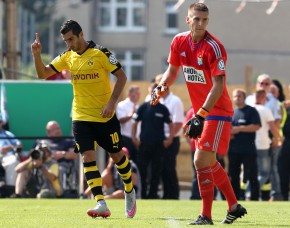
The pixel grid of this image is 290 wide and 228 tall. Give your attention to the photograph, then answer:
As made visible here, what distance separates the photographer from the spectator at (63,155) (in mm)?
19094

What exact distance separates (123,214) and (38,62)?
205cm

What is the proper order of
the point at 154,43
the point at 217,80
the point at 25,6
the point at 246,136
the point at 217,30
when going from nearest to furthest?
1. the point at 217,80
2. the point at 246,136
3. the point at 217,30
4. the point at 154,43
5. the point at 25,6

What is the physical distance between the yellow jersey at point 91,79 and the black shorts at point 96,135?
2.6 inches

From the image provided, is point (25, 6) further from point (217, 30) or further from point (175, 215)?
point (175, 215)

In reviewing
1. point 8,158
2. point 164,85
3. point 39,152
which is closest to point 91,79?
point 164,85

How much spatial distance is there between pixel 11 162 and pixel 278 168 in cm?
443

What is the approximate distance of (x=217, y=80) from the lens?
36.6ft

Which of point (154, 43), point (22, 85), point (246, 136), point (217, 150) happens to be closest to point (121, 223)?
point (217, 150)

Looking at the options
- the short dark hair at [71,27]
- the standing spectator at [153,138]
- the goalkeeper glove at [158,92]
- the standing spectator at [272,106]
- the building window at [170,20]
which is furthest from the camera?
the building window at [170,20]

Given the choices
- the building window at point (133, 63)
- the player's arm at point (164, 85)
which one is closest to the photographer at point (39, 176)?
the player's arm at point (164, 85)

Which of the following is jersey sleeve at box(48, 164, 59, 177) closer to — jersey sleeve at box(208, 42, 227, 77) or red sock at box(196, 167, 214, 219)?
red sock at box(196, 167, 214, 219)

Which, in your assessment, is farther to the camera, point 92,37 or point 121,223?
point 92,37

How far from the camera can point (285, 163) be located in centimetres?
1911

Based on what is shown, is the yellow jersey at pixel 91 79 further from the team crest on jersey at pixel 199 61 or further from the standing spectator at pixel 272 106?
the standing spectator at pixel 272 106
